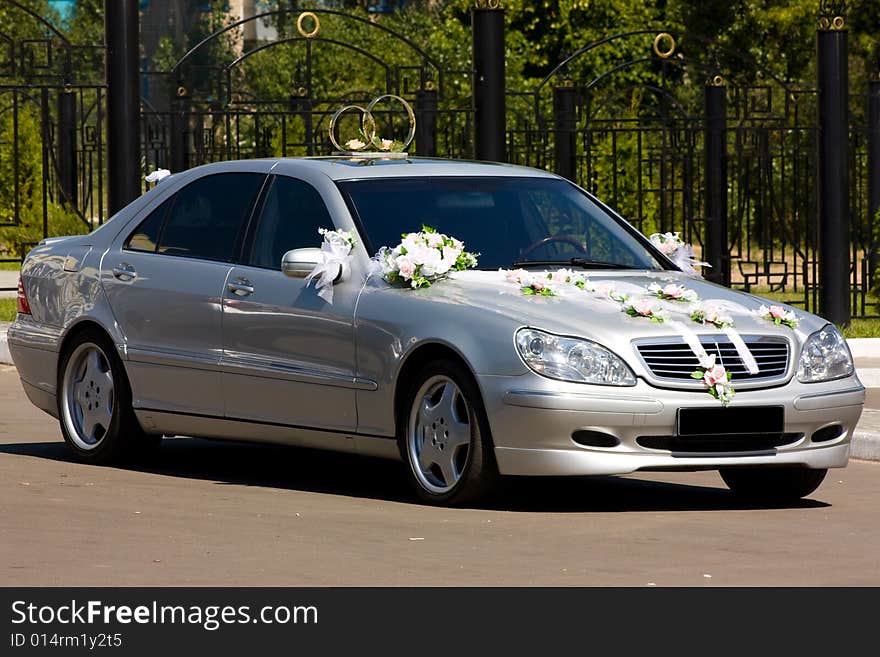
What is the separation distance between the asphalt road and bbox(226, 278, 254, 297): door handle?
0.90m

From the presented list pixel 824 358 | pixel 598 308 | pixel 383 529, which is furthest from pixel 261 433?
pixel 824 358

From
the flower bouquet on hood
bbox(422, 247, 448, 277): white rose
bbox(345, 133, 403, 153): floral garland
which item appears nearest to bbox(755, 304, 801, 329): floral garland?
the flower bouquet on hood

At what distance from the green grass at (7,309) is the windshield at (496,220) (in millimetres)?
9702

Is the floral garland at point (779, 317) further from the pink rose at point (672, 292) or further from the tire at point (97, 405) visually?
the tire at point (97, 405)

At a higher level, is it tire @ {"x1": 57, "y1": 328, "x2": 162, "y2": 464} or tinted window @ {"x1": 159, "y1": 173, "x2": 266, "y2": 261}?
tinted window @ {"x1": 159, "y1": 173, "x2": 266, "y2": 261}

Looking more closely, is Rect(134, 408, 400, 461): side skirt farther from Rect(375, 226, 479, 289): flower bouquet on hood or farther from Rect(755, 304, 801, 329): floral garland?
Rect(755, 304, 801, 329): floral garland

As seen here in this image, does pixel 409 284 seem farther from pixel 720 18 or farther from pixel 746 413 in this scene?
pixel 720 18

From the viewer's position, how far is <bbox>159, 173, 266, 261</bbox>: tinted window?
10266 millimetres

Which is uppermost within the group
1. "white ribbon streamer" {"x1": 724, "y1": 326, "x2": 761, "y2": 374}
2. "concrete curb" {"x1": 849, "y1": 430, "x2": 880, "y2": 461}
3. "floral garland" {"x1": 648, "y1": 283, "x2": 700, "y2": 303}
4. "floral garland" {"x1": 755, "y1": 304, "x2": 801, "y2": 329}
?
"floral garland" {"x1": 648, "y1": 283, "x2": 700, "y2": 303}

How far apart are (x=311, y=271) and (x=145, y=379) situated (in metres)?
1.37

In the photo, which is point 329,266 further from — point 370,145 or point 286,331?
point 370,145

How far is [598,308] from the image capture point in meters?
8.95

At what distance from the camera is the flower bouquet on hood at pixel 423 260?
30.2 ft

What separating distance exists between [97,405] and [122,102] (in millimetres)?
7235
